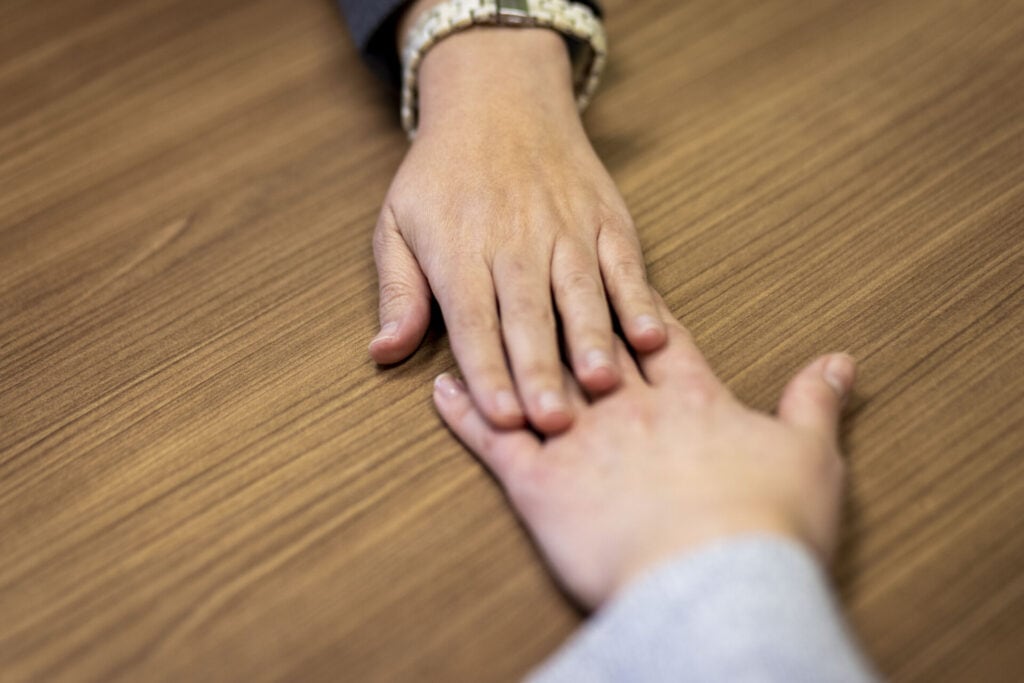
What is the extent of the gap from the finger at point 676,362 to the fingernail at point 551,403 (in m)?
0.06

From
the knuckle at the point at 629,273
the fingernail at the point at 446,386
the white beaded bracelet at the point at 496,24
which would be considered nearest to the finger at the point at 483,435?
the fingernail at the point at 446,386

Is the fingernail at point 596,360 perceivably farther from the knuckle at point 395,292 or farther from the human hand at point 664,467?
the knuckle at point 395,292

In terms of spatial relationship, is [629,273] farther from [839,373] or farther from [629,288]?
[839,373]

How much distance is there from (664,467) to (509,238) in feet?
0.60

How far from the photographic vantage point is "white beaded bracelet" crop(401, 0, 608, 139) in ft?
2.15

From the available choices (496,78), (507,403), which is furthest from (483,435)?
(496,78)

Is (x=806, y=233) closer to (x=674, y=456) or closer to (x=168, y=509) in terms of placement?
(x=674, y=456)

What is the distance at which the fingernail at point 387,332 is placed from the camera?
524 millimetres

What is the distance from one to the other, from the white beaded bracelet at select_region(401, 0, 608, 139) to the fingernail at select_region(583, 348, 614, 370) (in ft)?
0.86

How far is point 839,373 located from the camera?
48 cm

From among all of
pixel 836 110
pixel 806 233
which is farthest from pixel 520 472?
pixel 836 110

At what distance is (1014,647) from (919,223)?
275 mm

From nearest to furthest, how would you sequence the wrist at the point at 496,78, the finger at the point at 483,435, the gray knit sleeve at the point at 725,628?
the gray knit sleeve at the point at 725,628 < the finger at the point at 483,435 < the wrist at the point at 496,78

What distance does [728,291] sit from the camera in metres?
0.54
